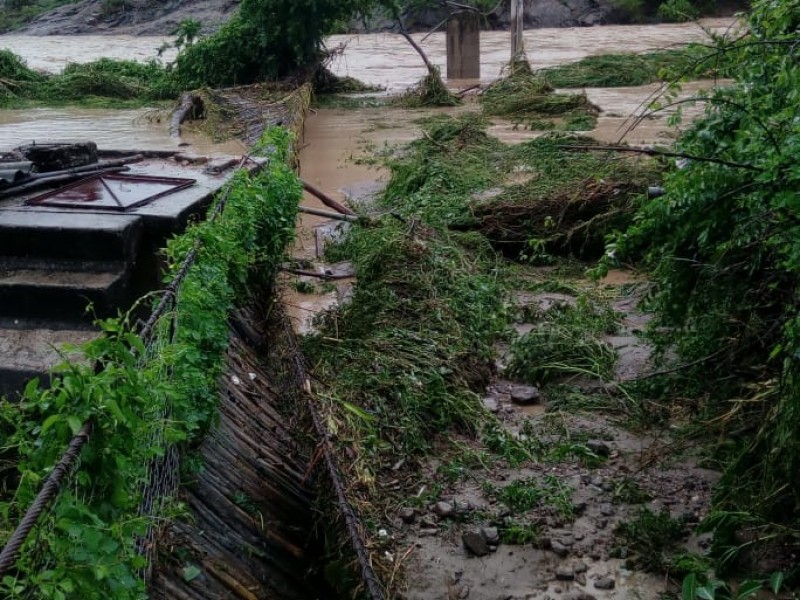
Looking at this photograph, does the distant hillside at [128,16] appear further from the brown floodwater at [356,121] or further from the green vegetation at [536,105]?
the green vegetation at [536,105]

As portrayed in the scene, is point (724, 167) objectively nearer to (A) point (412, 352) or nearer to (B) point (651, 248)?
(B) point (651, 248)

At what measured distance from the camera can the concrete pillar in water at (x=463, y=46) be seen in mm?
21609

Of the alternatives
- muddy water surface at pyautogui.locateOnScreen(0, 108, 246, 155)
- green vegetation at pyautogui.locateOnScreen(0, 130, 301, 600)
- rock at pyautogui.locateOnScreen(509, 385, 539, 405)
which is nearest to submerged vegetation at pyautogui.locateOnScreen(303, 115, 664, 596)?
rock at pyautogui.locateOnScreen(509, 385, 539, 405)

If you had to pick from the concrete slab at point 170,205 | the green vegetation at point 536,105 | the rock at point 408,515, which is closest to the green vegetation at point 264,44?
the green vegetation at point 536,105

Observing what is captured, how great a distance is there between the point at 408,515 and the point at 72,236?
9.00ft

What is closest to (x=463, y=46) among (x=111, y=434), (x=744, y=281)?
(x=744, y=281)

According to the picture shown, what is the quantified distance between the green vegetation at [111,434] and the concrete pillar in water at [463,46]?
1857 centimetres

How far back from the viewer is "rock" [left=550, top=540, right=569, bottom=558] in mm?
4117

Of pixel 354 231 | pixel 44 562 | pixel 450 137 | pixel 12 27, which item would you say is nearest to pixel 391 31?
pixel 12 27

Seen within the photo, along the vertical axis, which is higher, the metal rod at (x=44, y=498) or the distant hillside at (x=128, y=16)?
the distant hillside at (x=128, y=16)

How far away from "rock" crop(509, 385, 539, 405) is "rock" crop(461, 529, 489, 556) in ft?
5.14

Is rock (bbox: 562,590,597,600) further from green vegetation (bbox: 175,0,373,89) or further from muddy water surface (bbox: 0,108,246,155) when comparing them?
green vegetation (bbox: 175,0,373,89)

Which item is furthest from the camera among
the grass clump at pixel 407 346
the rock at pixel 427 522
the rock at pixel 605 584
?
the grass clump at pixel 407 346

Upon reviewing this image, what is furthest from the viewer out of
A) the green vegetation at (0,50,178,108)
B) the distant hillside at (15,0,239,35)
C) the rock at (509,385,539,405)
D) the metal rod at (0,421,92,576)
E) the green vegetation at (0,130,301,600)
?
the distant hillside at (15,0,239,35)
